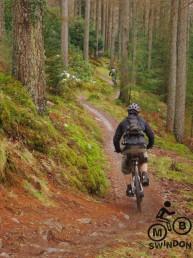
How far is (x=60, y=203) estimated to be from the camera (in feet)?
25.6

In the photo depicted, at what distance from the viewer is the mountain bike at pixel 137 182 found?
28.5 ft

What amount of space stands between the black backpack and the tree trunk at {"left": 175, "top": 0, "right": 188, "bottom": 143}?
11572 millimetres

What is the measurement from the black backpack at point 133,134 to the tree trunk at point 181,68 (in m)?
11.6

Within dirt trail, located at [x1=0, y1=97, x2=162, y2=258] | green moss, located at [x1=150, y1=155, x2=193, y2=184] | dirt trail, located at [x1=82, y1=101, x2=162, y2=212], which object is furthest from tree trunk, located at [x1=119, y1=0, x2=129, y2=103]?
dirt trail, located at [x1=0, y1=97, x2=162, y2=258]

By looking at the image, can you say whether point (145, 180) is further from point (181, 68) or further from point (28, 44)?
point (181, 68)

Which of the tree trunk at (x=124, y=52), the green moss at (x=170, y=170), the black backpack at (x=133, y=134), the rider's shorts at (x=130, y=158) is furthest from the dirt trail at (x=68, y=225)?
the tree trunk at (x=124, y=52)

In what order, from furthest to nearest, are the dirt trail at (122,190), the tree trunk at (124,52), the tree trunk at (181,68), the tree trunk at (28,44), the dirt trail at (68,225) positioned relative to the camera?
the tree trunk at (124,52), the tree trunk at (181,68), the tree trunk at (28,44), the dirt trail at (122,190), the dirt trail at (68,225)

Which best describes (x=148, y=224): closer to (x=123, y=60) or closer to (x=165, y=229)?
(x=165, y=229)

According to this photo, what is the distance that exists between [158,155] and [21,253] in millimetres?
10048

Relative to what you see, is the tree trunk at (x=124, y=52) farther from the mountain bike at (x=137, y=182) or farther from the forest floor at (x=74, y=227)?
the mountain bike at (x=137, y=182)

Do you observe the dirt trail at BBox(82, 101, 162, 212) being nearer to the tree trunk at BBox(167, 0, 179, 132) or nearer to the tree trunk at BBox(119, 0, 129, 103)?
the tree trunk at BBox(167, 0, 179, 132)

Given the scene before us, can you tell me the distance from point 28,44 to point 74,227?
4600 millimetres

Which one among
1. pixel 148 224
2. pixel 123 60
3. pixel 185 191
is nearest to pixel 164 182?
pixel 185 191

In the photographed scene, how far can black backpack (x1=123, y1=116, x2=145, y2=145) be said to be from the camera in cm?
881
